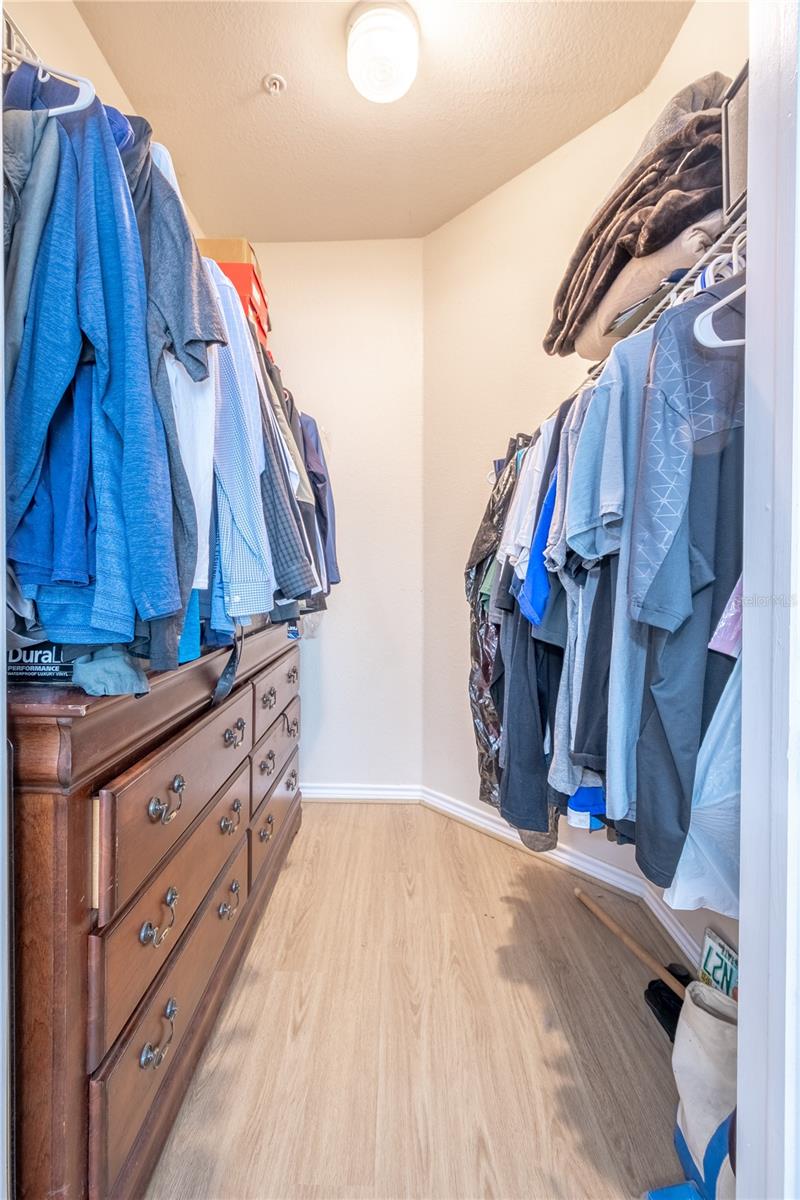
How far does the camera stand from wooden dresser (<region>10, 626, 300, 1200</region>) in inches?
27.2

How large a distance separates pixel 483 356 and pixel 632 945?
83.6 inches

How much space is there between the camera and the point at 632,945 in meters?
1.40

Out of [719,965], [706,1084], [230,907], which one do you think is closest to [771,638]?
[706,1084]

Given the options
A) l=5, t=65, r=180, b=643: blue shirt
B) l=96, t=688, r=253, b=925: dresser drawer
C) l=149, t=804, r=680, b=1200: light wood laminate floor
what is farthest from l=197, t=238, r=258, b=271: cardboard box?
l=149, t=804, r=680, b=1200: light wood laminate floor

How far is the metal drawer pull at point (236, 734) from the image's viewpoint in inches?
50.4

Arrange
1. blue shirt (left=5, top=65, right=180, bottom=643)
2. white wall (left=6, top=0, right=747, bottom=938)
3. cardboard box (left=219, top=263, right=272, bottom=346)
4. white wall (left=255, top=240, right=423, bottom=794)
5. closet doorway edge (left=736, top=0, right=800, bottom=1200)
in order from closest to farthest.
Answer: closet doorway edge (left=736, top=0, right=800, bottom=1200)
blue shirt (left=5, top=65, right=180, bottom=643)
cardboard box (left=219, top=263, right=272, bottom=346)
white wall (left=6, top=0, right=747, bottom=938)
white wall (left=255, top=240, right=423, bottom=794)

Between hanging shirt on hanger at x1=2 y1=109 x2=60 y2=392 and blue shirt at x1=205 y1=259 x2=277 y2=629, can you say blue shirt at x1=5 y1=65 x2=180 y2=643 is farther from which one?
blue shirt at x1=205 y1=259 x2=277 y2=629

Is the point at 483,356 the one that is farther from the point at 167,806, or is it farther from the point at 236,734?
the point at 167,806

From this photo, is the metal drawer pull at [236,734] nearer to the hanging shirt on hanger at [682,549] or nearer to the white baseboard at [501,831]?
the hanging shirt on hanger at [682,549]

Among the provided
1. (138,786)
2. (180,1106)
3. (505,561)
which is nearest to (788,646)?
(505,561)

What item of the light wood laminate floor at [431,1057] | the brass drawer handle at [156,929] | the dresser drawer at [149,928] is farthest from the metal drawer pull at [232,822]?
the light wood laminate floor at [431,1057]

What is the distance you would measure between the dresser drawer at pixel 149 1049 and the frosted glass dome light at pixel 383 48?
7.22ft

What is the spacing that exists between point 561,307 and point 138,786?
1500 millimetres

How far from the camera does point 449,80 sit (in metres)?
1.65
